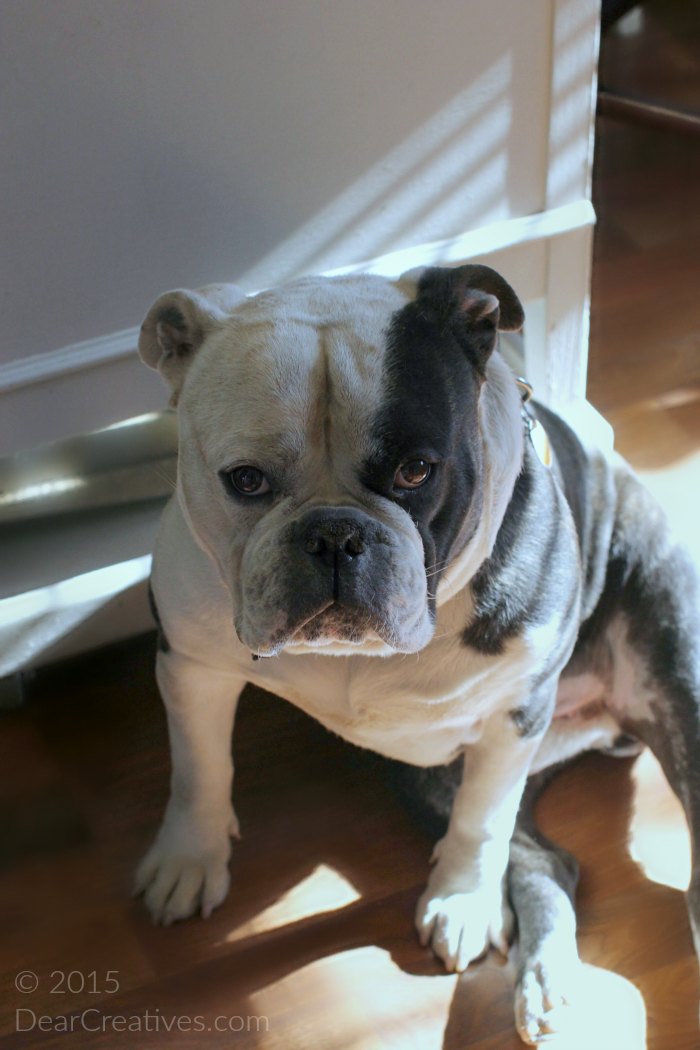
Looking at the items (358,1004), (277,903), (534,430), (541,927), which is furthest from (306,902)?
(534,430)

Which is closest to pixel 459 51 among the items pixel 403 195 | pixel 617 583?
pixel 403 195

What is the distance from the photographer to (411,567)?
1158mm

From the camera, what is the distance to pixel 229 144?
5.23 ft

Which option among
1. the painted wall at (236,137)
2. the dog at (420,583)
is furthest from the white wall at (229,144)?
the dog at (420,583)

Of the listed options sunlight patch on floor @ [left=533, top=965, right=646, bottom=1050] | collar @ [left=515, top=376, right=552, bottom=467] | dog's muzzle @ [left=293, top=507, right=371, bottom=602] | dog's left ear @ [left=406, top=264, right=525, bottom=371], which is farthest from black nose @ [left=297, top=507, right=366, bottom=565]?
sunlight patch on floor @ [left=533, top=965, right=646, bottom=1050]

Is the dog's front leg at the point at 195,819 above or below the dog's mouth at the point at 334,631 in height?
below

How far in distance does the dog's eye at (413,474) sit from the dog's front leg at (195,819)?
1.44 ft

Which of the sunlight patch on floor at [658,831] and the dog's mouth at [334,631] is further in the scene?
the sunlight patch on floor at [658,831]

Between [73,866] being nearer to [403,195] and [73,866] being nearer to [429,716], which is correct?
[429,716]

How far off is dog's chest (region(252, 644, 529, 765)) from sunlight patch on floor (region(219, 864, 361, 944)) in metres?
0.30

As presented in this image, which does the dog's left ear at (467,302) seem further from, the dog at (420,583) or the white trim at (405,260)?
the white trim at (405,260)

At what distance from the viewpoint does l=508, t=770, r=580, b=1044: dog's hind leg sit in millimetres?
1484

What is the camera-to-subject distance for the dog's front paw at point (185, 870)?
1614mm

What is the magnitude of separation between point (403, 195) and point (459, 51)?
0.63 feet
